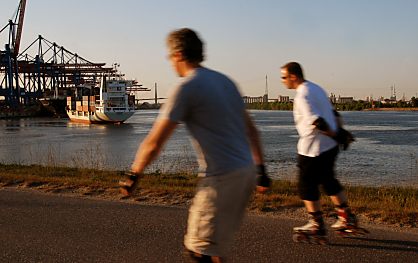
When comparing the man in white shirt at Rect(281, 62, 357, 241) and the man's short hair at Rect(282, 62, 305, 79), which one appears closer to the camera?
the man in white shirt at Rect(281, 62, 357, 241)

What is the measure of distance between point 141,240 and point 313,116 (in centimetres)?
206

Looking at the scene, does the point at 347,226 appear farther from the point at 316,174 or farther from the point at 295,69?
the point at 295,69

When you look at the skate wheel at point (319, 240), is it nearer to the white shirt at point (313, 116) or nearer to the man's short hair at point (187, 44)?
the white shirt at point (313, 116)

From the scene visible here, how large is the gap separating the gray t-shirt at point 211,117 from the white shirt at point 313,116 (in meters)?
2.14

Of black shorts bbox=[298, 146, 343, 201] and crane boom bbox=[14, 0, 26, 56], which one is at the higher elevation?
crane boom bbox=[14, 0, 26, 56]

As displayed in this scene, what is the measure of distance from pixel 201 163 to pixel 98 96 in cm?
6579

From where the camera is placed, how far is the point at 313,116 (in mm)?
4926

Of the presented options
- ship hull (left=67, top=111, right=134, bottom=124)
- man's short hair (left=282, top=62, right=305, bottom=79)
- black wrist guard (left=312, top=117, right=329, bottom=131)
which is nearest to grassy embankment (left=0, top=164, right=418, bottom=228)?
black wrist guard (left=312, top=117, right=329, bottom=131)

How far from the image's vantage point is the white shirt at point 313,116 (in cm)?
494

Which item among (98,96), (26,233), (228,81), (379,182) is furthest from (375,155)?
(98,96)

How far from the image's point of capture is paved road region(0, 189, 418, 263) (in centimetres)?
452

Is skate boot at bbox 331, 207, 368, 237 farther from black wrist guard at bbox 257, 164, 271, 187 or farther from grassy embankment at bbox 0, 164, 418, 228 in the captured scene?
black wrist guard at bbox 257, 164, 271, 187

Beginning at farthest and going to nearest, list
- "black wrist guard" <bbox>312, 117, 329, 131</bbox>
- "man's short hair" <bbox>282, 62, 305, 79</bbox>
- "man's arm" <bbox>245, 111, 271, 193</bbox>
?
"man's short hair" <bbox>282, 62, 305, 79</bbox>, "black wrist guard" <bbox>312, 117, 329, 131</bbox>, "man's arm" <bbox>245, 111, 271, 193</bbox>

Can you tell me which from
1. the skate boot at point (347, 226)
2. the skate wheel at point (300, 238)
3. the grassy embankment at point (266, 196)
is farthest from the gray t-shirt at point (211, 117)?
the grassy embankment at point (266, 196)
